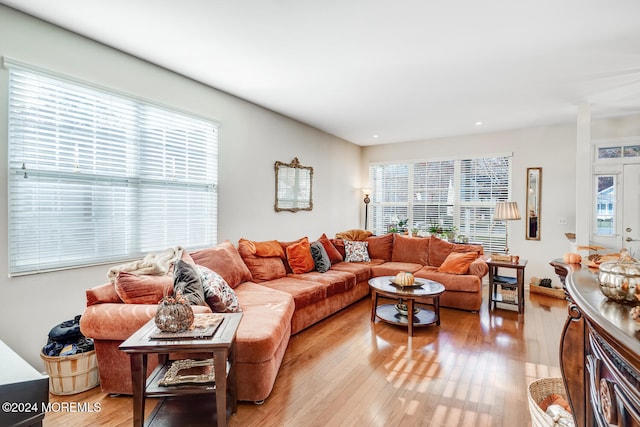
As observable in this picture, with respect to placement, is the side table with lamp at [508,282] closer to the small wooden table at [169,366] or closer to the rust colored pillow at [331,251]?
the rust colored pillow at [331,251]

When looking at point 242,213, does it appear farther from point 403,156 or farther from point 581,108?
point 581,108

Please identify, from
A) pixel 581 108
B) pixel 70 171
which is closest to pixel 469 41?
pixel 581 108

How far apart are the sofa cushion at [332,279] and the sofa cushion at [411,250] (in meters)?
1.39

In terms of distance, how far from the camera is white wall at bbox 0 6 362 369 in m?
2.33

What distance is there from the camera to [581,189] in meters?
4.12

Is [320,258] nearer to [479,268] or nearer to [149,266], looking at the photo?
[479,268]

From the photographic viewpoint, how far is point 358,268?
188 inches

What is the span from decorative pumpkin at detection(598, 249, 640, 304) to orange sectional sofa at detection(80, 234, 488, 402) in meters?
1.86

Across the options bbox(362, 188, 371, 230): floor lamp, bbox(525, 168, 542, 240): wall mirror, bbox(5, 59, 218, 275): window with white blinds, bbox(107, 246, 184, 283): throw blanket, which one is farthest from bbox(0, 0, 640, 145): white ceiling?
bbox(362, 188, 371, 230): floor lamp

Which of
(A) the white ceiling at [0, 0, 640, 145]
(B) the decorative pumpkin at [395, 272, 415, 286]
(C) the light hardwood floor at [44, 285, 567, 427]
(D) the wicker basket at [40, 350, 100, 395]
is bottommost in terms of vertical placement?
(C) the light hardwood floor at [44, 285, 567, 427]

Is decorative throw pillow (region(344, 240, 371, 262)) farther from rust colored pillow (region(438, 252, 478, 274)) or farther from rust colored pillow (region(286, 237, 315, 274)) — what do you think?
rust colored pillow (region(438, 252, 478, 274))

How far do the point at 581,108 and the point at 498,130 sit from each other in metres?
1.54

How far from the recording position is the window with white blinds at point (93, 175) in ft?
7.78

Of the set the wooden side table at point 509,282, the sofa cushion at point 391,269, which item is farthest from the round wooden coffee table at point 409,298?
the wooden side table at point 509,282
